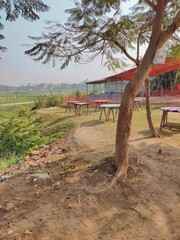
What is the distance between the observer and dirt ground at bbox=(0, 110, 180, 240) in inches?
125

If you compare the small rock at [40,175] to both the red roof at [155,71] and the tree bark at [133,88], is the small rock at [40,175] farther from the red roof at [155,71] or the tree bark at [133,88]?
the red roof at [155,71]

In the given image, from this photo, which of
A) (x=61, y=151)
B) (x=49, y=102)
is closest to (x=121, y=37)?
(x=61, y=151)

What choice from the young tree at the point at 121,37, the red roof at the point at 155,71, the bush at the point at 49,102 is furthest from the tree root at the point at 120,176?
the bush at the point at 49,102

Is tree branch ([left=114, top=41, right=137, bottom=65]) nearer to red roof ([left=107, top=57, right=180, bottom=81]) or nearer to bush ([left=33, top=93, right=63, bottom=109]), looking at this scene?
red roof ([left=107, top=57, right=180, bottom=81])

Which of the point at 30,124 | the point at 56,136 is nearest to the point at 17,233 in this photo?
the point at 56,136

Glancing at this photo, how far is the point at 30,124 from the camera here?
15109mm

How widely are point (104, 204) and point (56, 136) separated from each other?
6.06 meters

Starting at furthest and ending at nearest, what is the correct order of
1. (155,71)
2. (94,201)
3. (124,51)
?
(155,71), (124,51), (94,201)

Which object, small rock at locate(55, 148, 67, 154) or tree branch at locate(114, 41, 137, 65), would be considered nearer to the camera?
tree branch at locate(114, 41, 137, 65)

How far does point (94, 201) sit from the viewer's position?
3.78m

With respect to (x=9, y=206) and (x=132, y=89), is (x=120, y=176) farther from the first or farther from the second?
(x=9, y=206)

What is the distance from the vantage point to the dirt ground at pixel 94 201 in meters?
3.18

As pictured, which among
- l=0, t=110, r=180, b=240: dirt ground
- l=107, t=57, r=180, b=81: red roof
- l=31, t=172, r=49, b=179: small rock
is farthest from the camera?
l=107, t=57, r=180, b=81: red roof

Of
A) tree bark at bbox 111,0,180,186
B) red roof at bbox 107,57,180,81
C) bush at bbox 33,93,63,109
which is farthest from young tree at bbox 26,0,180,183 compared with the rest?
bush at bbox 33,93,63,109
